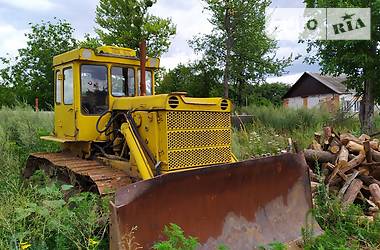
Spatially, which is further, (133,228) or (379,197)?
(379,197)

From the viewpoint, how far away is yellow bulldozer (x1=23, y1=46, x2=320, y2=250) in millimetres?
3916

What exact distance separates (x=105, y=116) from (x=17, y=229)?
2.26 metres

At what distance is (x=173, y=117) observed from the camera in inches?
187

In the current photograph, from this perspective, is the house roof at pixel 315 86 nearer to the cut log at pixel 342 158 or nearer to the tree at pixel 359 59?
the tree at pixel 359 59

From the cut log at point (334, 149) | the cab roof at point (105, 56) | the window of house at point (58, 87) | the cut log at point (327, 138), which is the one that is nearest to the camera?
the cab roof at point (105, 56)

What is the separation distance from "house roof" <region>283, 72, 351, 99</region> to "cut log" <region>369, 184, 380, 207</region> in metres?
31.2

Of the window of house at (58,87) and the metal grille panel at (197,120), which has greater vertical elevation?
the window of house at (58,87)

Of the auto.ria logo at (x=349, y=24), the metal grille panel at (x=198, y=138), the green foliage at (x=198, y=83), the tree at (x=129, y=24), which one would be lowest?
the metal grille panel at (x=198, y=138)

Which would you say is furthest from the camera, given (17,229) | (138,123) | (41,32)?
(41,32)

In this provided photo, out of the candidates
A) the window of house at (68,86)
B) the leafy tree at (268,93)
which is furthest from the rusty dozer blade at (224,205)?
the leafy tree at (268,93)

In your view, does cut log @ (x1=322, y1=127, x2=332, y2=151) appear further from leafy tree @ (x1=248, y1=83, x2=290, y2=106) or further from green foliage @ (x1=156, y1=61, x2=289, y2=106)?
leafy tree @ (x1=248, y1=83, x2=290, y2=106)

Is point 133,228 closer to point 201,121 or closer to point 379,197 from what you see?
point 201,121

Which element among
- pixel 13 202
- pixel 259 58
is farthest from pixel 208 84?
pixel 13 202

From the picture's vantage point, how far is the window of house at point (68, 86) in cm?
587
